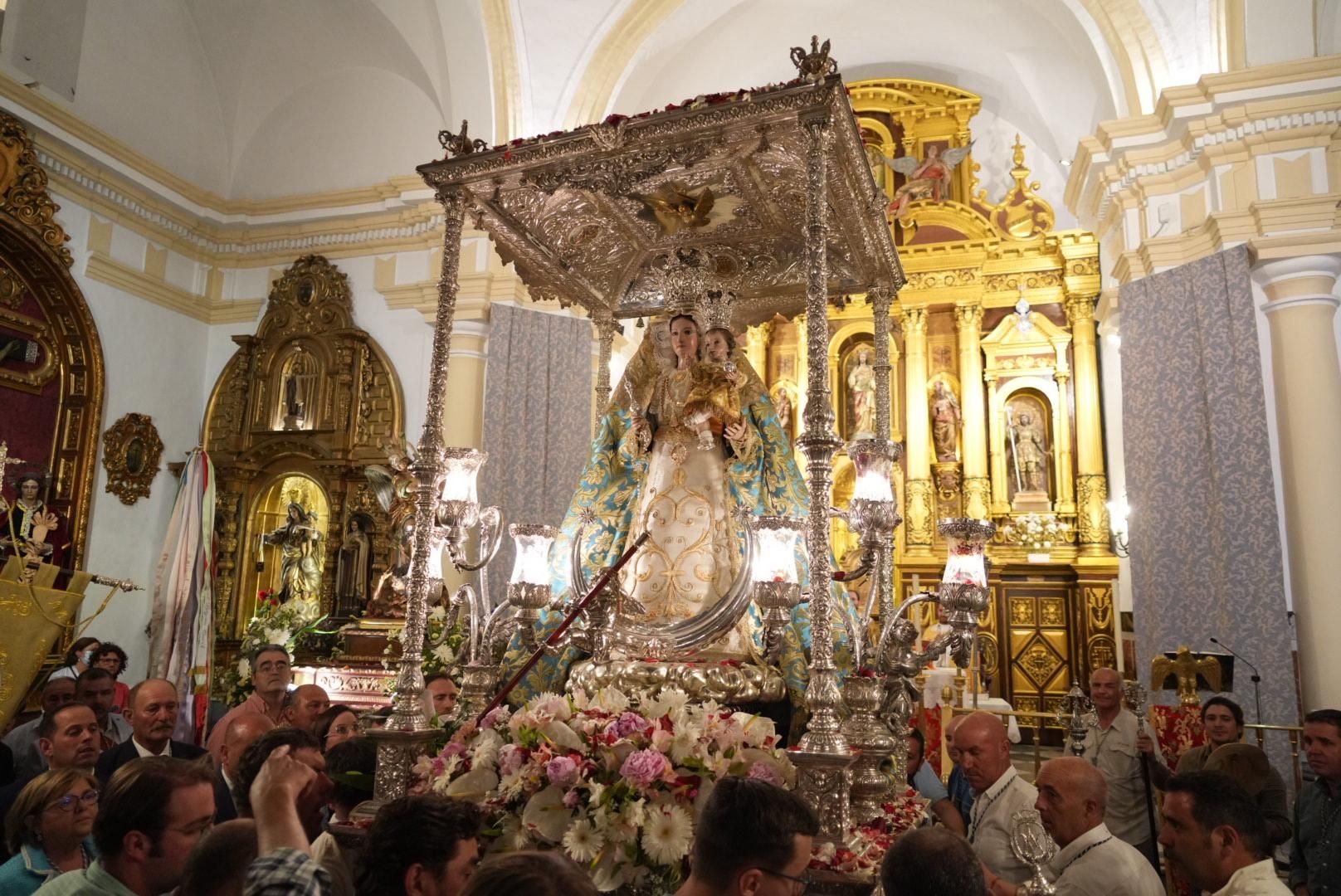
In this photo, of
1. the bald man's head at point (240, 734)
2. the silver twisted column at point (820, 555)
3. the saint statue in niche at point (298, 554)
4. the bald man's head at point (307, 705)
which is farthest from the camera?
the saint statue in niche at point (298, 554)

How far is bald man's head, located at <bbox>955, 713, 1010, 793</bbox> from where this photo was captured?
3.66 meters

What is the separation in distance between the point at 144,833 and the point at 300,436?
901cm

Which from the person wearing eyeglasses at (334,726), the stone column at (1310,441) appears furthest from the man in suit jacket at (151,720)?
the stone column at (1310,441)

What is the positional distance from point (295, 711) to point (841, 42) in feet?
37.7

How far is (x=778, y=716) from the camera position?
200 inches

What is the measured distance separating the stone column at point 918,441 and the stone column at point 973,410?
499 mm

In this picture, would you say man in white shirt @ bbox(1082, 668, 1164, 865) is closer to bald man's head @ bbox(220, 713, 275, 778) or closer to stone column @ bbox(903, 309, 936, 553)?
bald man's head @ bbox(220, 713, 275, 778)

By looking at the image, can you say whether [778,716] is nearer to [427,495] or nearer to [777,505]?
[777,505]

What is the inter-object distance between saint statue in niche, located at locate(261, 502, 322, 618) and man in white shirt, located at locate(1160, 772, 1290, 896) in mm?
9558

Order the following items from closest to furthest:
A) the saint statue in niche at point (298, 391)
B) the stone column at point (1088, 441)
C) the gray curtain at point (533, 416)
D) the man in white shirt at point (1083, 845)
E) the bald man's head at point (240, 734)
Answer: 1. the man in white shirt at point (1083, 845)
2. the bald man's head at point (240, 734)
3. the gray curtain at point (533, 416)
4. the saint statue in niche at point (298, 391)
5. the stone column at point (1088, 441)

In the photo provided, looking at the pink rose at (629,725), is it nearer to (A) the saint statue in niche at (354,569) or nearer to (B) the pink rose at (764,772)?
(B) the pink rose at (764,772)

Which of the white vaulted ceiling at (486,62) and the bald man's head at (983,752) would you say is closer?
the bald man's head at (983,752)

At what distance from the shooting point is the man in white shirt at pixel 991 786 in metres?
3.48

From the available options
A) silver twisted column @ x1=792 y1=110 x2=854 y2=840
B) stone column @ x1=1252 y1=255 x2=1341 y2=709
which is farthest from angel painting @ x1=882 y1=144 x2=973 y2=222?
silver twisted column @ x1=792 y1=110 x2=854 y2=840
